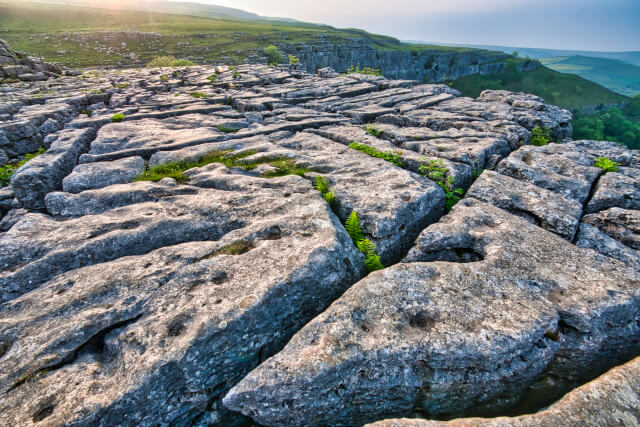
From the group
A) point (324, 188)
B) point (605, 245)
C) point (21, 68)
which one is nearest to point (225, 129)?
point (324, 188)

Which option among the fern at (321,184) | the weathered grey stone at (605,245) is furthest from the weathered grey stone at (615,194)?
the fern at (321,184)

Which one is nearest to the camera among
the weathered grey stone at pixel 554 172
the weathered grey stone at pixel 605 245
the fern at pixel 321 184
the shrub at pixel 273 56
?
the weathered grey stone at pixel 605 245

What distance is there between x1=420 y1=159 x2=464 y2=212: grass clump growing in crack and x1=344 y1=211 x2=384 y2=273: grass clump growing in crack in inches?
136

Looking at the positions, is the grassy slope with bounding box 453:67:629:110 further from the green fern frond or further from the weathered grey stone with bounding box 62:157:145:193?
the weathered grey stone with bounding box 62:157:145:193

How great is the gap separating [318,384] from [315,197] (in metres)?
5.21

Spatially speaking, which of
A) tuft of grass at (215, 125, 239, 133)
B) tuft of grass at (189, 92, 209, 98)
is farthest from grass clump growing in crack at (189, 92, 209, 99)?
tuft of grass at (215, 125, 239, 133)

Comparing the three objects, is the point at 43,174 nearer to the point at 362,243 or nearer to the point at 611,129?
the point at 362,243

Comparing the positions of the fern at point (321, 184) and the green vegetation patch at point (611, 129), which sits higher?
the fern at point (321, 184)

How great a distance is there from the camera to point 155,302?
5711 mm

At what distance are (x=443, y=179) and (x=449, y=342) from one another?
654 centimetres

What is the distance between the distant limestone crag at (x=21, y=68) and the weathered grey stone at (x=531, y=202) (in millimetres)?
42694

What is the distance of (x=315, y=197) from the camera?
866 cm

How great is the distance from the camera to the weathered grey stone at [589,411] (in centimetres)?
388

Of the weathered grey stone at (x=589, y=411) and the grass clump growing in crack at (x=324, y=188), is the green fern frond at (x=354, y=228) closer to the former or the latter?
the grass clump growing in crack at (x=324, y=188)
